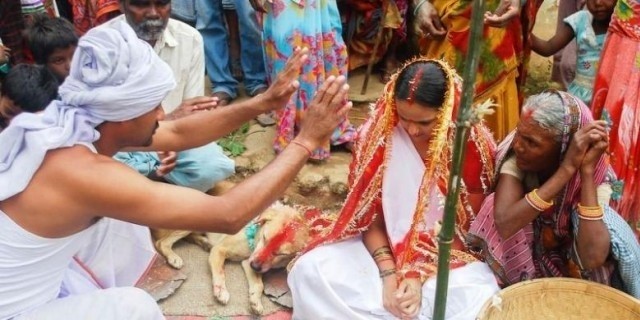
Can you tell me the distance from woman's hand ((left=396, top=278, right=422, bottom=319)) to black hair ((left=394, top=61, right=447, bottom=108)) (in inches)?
29.8

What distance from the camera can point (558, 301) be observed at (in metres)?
2.71

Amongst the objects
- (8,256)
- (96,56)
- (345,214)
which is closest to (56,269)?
(8,256)

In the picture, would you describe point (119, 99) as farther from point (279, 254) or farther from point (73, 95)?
point (279, 254)

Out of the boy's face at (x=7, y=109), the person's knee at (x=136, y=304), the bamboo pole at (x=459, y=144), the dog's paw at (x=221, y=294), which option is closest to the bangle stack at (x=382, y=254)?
the dog's paw at (x=221, y=294)

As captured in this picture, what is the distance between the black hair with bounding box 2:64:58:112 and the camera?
3.39m

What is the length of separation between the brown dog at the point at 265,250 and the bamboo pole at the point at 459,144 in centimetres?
219

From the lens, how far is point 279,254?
139 inches

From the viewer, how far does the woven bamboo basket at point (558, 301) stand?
8.59 ft

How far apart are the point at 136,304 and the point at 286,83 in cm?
97

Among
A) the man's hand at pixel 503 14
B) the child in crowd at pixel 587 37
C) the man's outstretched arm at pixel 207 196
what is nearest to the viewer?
the man's outstretched arm at pixel 207 196

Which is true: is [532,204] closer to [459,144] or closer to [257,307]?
[257,307]

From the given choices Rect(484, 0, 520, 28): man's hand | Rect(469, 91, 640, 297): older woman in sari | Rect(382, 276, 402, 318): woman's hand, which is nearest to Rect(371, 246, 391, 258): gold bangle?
Rect(382, 276, 402, 318): woman's hand

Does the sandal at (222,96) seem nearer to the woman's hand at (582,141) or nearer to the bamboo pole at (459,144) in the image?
the woman's hand at (582,141)

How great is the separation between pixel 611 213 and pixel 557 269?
36 cm
